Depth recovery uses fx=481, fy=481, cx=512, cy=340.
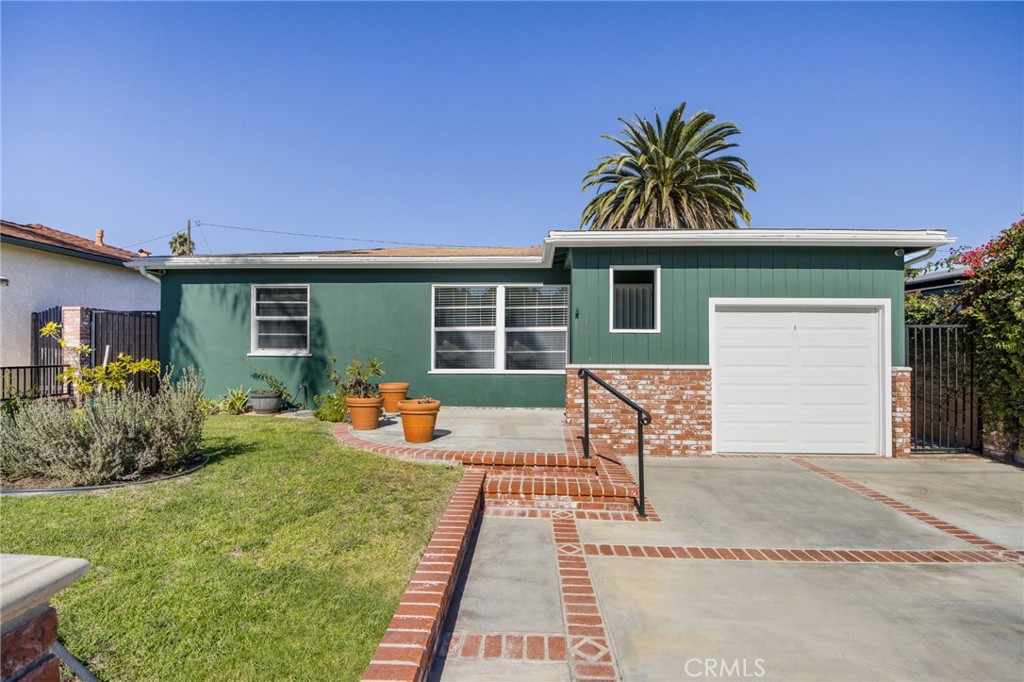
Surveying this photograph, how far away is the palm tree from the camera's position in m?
15.4

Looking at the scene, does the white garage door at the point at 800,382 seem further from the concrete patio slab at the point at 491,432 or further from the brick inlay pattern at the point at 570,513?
the brick inlay pattern at the point at 570,513

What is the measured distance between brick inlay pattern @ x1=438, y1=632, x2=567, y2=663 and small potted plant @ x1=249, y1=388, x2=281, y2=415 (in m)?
7.40

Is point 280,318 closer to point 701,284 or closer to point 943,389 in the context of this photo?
point 701,284

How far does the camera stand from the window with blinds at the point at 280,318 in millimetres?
9477

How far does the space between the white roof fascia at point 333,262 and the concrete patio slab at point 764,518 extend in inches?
179

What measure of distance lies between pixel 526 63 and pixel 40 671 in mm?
9972

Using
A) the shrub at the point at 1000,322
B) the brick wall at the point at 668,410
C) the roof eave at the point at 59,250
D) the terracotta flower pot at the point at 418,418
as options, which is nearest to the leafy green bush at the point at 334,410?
the terracotta flower pot at the point at 418,418

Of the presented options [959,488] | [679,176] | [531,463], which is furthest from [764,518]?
[679,176]

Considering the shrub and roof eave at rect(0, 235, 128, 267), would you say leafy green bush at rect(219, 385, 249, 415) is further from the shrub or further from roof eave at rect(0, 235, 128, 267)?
the shrub

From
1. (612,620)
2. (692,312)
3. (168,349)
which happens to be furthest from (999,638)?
(168,349)

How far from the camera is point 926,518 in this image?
4406mm

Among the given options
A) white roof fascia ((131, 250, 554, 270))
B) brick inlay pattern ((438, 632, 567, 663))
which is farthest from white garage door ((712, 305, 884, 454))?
brick inlay pattern ((438, 632, 567, 663))

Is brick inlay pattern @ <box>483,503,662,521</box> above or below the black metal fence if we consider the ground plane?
below

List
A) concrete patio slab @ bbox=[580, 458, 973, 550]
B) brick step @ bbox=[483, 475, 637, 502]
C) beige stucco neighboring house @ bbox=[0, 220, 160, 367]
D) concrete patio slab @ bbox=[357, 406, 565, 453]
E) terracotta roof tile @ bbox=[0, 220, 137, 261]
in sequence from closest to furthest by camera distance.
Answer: concrete patio slab @ bbox=[580, 458, 973, 550], brick step @ bbox=[483, 475, 637, 502], concrete patio slab @ bbox=[357, 406, 565, 453], beige stucco neighboring house @ bbox=[0, 220, 160, 367], terracotta roof tile @ bbox=[0, 220, 137, 261]
